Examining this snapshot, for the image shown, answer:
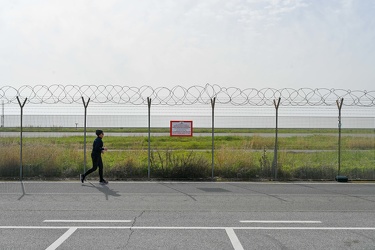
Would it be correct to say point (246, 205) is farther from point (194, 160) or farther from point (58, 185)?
point (58, 185)

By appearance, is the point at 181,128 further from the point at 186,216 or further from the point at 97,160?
the point at 186,216

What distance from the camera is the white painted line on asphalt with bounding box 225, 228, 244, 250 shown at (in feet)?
20.4

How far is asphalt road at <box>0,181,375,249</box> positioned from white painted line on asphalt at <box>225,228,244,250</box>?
0.03 metres

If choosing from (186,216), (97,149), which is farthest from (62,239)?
(97,149)

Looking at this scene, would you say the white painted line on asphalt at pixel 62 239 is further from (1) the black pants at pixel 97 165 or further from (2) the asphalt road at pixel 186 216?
(1) the black pants at pixel 97 165

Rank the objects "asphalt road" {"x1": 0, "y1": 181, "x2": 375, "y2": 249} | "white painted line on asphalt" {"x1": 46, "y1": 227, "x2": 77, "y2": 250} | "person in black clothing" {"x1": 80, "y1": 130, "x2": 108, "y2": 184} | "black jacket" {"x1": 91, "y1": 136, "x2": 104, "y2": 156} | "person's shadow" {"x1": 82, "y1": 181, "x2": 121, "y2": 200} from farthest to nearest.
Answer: "black jacket" {"x1": 91, "y1": 136, "x2": 104, "y2": 156}, "person in black clothing" {"x1": 80, "y1": 130, "x2": 108, "y2": 184}, "person's shadow" {"x1": 82, "y1": 181, "x2": 121, "y2": 200}, "asphalt road" {"x1": 0, "y1": 181, "x2": 375, "y2": 249}, "white painted line on asphalt" {"x1": 46, "y1": 227, "x2": 77, "y2": 250}

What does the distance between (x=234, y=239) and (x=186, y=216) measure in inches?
72.5

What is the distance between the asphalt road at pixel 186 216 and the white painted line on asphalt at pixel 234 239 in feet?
0.11

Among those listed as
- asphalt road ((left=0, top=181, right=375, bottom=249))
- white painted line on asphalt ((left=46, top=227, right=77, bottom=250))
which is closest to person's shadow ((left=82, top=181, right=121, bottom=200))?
asphalt road ((left=0, top=181, right=375, bottom=249))

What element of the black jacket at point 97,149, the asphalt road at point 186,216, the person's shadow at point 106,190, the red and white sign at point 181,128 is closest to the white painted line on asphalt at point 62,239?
the asphalt road at point 186,216

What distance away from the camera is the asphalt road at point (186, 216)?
21.3 feet

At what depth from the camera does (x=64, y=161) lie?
595 inches

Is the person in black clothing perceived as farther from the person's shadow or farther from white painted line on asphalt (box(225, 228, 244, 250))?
white painted line on asphalt (box(225, 228, 244, 250))

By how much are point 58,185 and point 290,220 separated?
7.50 meters
